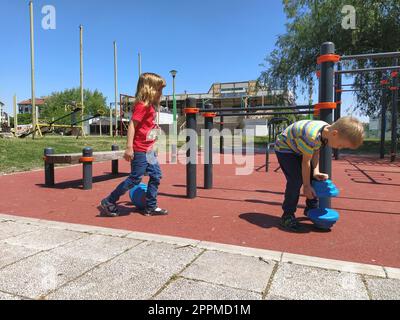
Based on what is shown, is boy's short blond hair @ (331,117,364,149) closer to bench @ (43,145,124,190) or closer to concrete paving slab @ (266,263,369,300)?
concrete paving slab @ (266,263,369,300)

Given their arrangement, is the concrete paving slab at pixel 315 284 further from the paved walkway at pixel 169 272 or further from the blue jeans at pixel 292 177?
the blue jeans at pixel 292 177

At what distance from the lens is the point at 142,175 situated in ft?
12.2

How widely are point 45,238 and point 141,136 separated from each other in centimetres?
143

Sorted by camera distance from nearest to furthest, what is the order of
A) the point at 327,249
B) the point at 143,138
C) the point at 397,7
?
the point at 327,249
the point at 143,138
the point at 397,7

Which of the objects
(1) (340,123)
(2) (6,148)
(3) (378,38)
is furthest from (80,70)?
(1) (340,123)

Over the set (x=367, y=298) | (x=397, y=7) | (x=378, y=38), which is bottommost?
(x=367, y=298)

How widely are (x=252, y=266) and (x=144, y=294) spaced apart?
0.80 metres

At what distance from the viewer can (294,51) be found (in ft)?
55.8

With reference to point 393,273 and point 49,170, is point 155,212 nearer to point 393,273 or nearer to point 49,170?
point 393,273

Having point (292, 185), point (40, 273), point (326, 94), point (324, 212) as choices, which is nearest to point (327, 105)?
point (326, 94)

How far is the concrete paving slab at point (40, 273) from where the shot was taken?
77.9 inches

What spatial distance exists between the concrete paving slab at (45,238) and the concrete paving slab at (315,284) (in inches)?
72.0

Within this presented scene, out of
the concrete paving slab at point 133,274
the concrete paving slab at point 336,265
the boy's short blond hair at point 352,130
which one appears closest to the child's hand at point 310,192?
the boy's short blond hair at point 352,130

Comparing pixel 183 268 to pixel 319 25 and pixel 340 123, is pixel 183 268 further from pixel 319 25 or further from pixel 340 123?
pixel 319 25
